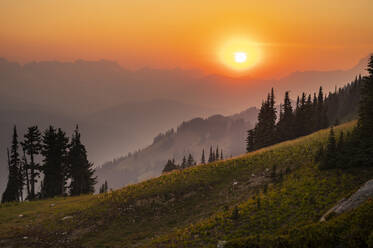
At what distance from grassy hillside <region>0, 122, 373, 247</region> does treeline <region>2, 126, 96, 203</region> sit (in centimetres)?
1409

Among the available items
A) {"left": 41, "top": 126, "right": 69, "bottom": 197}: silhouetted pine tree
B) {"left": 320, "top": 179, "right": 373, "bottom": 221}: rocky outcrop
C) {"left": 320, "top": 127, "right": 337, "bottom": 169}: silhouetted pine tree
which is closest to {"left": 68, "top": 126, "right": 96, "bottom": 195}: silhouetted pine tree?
{"left": 41, "top": 126, "right": 69, "bottom": 197}: silhouetted pine tree

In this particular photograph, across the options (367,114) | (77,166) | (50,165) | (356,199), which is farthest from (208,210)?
(50,165)

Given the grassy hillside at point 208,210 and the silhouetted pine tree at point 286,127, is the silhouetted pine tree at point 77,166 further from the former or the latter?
the silhouetted pine tree at point 286,127

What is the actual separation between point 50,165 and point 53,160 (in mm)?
1083

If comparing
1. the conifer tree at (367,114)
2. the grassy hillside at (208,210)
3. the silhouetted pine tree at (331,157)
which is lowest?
the grassy hillside at (208,210)

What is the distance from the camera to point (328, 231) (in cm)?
1100

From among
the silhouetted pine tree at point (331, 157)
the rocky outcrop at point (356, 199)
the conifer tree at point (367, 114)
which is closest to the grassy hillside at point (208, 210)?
the silhouetted pine tree at point (331, 157)

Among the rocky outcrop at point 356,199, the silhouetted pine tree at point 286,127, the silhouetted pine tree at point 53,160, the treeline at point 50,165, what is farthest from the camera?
the silhouetted pine tree at point 286,127

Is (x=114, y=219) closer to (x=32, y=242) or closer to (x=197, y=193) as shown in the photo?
(x=32, y=242)

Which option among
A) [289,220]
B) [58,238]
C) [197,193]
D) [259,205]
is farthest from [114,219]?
[289,220]

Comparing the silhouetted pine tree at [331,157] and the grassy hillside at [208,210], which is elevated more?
the silhouetted pine tree at [331,157]

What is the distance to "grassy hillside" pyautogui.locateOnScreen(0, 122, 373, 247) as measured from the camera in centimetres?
1880

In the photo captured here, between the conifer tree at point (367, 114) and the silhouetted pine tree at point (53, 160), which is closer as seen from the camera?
the conifer tree at point (367, 114)

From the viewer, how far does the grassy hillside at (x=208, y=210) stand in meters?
18.8
